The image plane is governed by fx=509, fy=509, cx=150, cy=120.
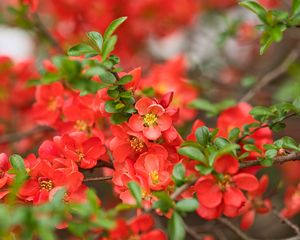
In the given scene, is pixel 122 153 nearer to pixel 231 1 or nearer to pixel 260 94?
pixel 260 94

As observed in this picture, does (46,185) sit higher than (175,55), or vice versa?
(175,55)

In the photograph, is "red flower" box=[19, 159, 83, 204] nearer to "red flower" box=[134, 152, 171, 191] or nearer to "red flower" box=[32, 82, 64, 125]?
"red flower" box=[134, 152, 171, 191]

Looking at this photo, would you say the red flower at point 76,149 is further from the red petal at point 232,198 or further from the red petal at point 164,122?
the red petal at point 232,198

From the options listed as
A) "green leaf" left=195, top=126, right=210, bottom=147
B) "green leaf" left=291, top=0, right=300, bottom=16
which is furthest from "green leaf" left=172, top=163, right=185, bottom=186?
"green leaf" left=291, top=0, right=300, bottom=16

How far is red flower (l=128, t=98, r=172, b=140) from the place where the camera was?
3.60 ft

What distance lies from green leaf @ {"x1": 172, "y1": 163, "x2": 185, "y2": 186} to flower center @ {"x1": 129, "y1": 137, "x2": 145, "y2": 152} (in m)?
0.16

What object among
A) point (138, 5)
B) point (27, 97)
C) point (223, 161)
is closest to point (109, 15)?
point (138, 5)

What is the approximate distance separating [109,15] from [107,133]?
0.92m

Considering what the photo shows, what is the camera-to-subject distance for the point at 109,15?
2.34 metres

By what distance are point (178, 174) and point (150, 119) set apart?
0.15 m

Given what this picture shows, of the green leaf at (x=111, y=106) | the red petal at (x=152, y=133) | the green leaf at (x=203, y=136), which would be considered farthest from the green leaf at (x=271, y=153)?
the green leaf at (x=111, y=106)

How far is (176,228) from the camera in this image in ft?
3.00

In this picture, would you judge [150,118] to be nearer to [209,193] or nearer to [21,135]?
[209,193]

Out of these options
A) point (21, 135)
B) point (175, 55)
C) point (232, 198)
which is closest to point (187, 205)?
point (232, 198)
